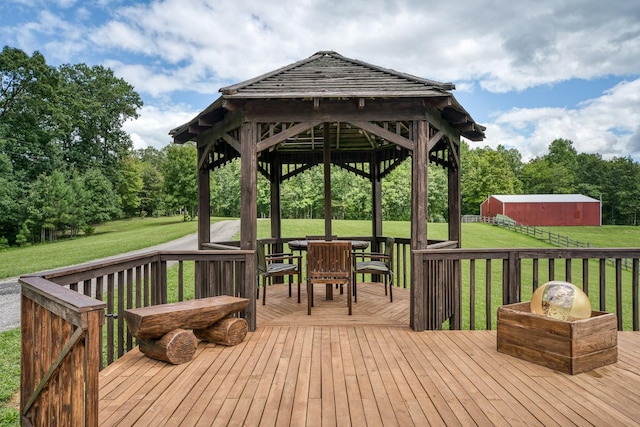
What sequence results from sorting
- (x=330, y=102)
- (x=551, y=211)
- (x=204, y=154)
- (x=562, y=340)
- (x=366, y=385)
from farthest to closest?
1. (x=551, y=211)
2. (x=204, y=154)
3. (x=330, y=102)
4. (x=562, y=340)
5. (x=366, y=385)

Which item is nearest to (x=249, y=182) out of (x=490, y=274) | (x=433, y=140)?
(x=433, y=140)

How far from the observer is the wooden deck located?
7.49ft

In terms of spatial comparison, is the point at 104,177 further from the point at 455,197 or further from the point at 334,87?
the point at 455,197

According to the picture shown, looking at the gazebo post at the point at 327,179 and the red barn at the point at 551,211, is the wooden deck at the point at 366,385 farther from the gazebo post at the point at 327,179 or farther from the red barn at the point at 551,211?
the red barn at the point at 551,211

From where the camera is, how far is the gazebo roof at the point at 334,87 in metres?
4.23

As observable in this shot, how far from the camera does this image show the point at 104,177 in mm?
28156

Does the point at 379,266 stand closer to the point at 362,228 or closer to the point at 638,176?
the point at 362,228

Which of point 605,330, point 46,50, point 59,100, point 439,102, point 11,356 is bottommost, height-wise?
point 11,356

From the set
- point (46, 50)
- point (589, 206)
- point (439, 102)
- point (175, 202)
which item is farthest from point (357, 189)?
point (439, 102)

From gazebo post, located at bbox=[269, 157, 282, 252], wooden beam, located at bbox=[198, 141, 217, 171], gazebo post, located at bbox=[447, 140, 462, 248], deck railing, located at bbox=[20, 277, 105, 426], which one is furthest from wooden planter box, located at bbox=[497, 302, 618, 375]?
gazebo post, located at bbox=[269, 157, 282, 252]

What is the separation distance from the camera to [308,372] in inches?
118

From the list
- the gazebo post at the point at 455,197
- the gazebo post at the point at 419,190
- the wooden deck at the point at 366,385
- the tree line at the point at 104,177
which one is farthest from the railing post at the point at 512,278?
the tree line at the point at 104,177

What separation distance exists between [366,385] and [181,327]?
177cm

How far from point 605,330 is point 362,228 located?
19267 millimetres
